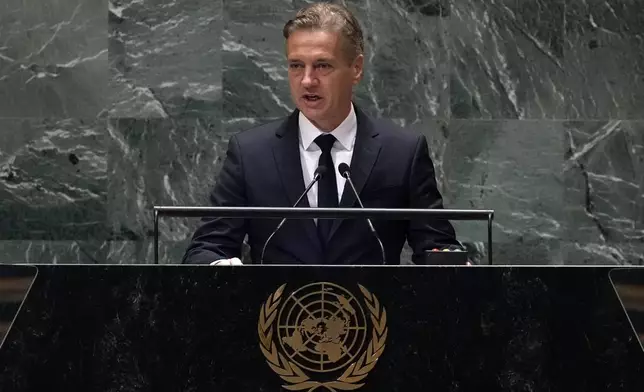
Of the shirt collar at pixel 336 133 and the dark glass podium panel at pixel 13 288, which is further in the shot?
the shirt collar at pixel 336 133

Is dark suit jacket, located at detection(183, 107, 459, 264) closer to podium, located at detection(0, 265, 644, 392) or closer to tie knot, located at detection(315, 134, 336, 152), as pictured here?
tie knot, located at detection(315, 134, 336, 152)

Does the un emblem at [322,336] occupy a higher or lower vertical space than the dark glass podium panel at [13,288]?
lower

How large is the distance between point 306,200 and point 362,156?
26cm

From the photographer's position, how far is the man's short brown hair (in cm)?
313

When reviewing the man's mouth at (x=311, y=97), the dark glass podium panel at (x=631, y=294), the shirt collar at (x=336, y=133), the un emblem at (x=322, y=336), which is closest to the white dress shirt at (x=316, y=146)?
the shirt collar at (x=336, y=133)

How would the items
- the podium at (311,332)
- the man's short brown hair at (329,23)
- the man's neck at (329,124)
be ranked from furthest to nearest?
the man's neck at (329,124)
the man's short brown hair at (329,23)
the podium at (311,332)

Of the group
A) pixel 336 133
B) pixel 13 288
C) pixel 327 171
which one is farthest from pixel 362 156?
pixel 13 288

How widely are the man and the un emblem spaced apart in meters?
0.83

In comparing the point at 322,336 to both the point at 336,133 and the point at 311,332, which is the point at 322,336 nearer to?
the point at 311,332

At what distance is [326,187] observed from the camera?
3088mm

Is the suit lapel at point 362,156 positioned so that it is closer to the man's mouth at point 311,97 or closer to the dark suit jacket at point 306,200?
the dark suit jacket at point 306,200

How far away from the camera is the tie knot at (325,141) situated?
316cm

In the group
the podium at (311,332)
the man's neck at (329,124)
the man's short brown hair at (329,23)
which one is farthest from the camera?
the man's neck at (329,124)

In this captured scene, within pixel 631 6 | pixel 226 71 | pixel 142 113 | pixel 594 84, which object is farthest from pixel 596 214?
pixel 142 113
